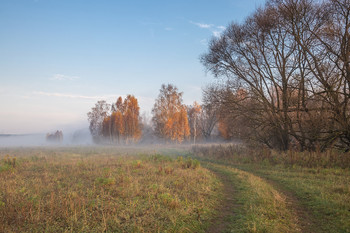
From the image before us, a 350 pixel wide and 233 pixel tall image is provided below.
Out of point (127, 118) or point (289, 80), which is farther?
point (127, 118)

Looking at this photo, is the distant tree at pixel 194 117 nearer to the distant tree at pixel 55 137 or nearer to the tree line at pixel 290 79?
the tree line at pixel 290 79

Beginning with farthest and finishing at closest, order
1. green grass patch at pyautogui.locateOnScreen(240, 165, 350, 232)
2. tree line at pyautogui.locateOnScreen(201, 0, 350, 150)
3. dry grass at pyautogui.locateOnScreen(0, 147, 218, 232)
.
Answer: tree line at pyautogui.locateOnScreen(201, 0, 350, 150)
green grass patch at pyautogui.locateOnScreen(240, 165, 350, 232)
dry grass at pyautogui.locateOnScreen(0, 147, 218, 232)

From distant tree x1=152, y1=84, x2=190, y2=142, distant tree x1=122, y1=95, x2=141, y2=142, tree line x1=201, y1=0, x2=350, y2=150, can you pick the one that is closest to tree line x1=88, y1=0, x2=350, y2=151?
tree line x1=201, y1=0, x2=350, y2=150

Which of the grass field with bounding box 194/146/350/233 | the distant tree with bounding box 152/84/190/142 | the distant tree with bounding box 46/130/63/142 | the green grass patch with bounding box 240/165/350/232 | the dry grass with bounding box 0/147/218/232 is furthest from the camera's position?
the distant tree with bounding box 46/130/63/142

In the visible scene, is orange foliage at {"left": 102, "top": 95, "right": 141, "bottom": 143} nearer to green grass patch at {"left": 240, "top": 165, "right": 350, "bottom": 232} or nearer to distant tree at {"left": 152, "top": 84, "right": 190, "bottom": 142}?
distant tree at {"left": 152, "top": 84, "right": 190, "bottom": 142}

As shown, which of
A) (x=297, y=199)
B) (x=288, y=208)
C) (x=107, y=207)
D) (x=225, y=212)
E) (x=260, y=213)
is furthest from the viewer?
(x=297, y=199)

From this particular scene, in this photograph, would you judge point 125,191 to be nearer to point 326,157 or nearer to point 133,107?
point 326,157

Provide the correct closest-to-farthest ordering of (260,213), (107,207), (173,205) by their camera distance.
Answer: (260,213) < (107,207) < (173,205)

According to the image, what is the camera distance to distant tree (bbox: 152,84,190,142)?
1633 inches

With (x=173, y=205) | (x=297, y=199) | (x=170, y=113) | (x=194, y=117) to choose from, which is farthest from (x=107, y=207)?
(x=194, y=117)

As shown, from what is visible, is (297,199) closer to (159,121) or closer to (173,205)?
(173,205)

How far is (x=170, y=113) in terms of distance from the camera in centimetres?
4194

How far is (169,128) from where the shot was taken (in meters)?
41.7

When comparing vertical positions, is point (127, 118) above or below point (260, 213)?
above
